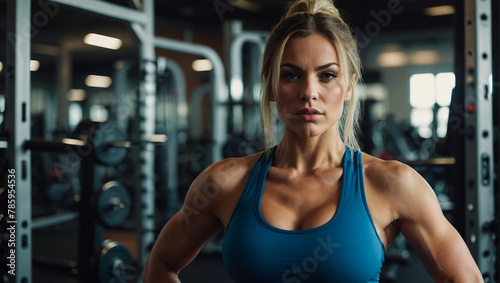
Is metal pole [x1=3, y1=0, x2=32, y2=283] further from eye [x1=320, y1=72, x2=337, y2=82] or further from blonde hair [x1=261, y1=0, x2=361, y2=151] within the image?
eye [x1=320, y1=72, x2=337, y2=82]

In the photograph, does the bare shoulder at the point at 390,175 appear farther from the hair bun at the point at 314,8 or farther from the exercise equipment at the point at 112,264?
the exercise equipment at the point at 112,264

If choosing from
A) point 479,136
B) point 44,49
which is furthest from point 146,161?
point 44,49

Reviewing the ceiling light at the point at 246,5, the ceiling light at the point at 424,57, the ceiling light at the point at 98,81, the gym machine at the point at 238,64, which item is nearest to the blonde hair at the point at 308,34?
the gym machine at the point at 238,64

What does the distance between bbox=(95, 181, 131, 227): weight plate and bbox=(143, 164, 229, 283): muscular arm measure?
126 cm

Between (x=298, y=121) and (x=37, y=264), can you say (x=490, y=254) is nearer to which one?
(x=298, y=121)

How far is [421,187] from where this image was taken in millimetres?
804

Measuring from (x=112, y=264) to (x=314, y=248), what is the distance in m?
1.61

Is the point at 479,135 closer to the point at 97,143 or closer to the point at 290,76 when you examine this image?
the point at 290,76

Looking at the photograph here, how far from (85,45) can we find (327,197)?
9.04m

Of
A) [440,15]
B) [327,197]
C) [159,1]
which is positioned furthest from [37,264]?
[440,15]

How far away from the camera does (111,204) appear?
215 cm

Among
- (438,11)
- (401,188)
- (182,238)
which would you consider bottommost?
(182,238)

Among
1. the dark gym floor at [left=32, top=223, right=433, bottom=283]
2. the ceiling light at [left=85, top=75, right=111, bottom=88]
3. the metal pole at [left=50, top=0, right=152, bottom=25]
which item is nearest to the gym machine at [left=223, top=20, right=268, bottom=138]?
the dark gym floor at [left=32, top=223, right=433, bottom=283]

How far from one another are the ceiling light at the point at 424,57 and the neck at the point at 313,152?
7.80 meters
